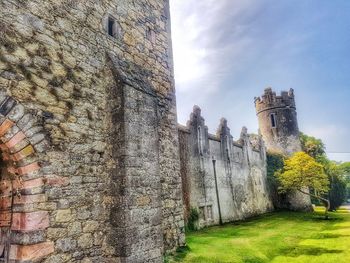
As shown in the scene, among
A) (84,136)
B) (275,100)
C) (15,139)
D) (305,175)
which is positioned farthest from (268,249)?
(275,100)

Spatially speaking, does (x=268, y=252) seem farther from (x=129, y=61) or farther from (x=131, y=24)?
(x=131, y=24)

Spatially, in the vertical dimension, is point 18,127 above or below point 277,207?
above

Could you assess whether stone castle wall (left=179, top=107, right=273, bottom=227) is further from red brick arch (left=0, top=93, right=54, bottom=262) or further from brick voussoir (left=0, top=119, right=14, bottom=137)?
brick voussoir (left=0, top=119, right=14, bottom=137)

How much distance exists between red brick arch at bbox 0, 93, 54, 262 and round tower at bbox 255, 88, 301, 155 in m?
25.4

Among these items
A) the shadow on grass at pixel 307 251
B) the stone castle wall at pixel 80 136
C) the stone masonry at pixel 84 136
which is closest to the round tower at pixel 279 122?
the shadow on grass at pixel 307 251

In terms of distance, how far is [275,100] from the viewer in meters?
28.0

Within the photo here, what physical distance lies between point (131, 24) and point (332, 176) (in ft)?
101

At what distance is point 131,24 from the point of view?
21.1 ft

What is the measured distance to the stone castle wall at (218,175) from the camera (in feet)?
43.5

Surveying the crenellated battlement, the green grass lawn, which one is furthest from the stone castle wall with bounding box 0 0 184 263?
the crenellated battlement

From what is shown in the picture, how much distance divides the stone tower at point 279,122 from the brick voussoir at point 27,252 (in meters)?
25.0

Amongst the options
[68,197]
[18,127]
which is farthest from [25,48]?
[68,197]

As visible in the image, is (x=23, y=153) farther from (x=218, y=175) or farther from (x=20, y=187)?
(x=218, y=175)

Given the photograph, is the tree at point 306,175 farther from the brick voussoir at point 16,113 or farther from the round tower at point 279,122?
the brick voussoir at point 16,113
